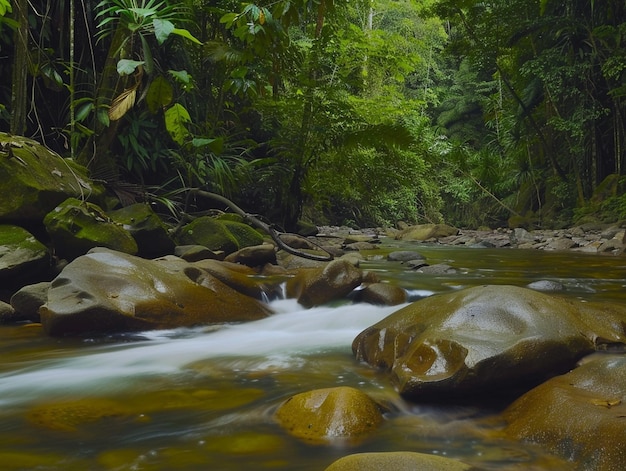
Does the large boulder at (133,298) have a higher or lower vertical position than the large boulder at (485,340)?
higher

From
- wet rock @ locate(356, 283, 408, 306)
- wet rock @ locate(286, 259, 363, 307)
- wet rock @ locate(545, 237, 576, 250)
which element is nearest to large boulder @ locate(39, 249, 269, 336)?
wet rock @ locate(286, 259, 363, 307)

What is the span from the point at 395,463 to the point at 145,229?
173 inches

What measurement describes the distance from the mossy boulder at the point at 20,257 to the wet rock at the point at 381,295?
2637 mm

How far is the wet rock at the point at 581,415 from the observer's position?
1690 millimetres

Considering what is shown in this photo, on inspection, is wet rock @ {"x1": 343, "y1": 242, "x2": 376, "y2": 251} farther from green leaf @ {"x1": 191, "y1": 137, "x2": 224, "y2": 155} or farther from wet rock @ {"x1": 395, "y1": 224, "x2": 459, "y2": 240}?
green leaf @ {"x1": 191, "y1": 137, "x2": 224, "y2": 155}

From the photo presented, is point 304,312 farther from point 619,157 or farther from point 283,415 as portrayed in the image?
point 619,157

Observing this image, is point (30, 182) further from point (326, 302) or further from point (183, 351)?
point (326, 302)

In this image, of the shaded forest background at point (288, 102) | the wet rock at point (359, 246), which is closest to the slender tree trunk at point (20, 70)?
the shaded forest background at point (288, 102)

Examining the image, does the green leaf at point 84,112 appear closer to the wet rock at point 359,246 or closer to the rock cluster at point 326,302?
the rock cluster at point 326,302

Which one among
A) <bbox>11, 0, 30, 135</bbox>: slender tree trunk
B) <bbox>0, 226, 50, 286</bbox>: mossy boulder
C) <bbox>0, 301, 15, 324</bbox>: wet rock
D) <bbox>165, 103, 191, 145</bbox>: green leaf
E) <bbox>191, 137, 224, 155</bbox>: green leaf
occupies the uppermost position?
<bbox>11, 0, 30, 135</bbox>: slender tree trunk

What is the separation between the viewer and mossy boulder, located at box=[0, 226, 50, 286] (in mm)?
4121

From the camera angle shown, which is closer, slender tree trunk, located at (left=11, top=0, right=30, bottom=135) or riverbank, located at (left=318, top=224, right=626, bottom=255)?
slender tree trunk, located at (left=11, top=0, right=30, bottom=135)

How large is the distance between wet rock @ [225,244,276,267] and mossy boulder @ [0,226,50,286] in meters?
2.00

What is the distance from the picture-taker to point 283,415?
220cm
